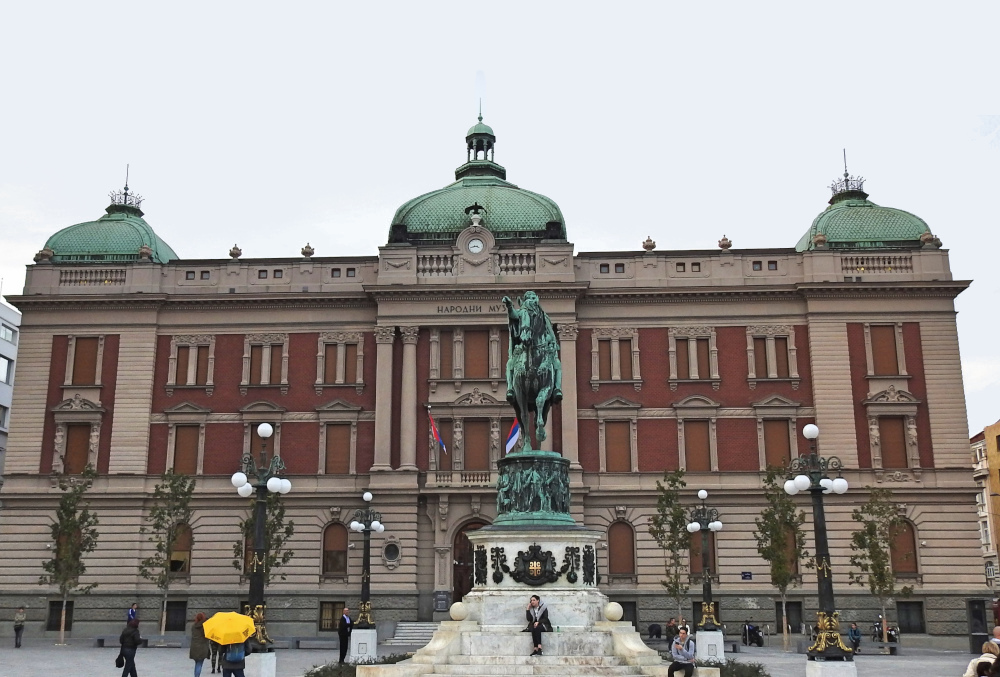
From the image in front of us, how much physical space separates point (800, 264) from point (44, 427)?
129 feet

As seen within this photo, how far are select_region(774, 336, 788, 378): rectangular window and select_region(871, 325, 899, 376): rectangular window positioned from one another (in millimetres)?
4223

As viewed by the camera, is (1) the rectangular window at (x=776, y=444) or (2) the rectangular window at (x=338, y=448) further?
(2) the rectangular window at (x=338, y=448)

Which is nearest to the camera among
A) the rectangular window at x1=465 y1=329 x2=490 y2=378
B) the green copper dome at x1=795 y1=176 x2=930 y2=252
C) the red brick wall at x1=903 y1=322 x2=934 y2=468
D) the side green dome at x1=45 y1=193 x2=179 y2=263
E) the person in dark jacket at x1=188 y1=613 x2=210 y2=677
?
the person in dark jacket at x1=188 y1=613 x2=210 y2=677

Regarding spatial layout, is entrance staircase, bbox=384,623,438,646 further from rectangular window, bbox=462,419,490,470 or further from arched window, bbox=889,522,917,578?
arched window, bbox=889,522,917,578

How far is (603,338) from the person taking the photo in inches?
1983

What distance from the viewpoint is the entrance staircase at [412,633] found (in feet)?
141

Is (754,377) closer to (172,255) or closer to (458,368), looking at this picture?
(458,368)

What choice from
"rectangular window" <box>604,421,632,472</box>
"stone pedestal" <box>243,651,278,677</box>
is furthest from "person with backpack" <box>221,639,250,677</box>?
"rectangular window" <box>604,421,632,472</box>

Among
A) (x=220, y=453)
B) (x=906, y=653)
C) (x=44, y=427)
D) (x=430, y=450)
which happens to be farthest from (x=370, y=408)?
(x=906, y=653)

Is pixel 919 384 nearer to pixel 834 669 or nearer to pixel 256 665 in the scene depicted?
pixel 834 669

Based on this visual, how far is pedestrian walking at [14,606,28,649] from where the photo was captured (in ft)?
137

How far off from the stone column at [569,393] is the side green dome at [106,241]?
22094 millimetres

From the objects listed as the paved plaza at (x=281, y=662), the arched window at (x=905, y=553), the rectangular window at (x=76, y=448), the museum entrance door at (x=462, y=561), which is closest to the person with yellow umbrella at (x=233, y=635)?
the paved plaza at (x=281, y=662)

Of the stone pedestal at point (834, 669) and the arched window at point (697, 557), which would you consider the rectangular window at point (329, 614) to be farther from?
the stone pedestal at point (834, 669)
